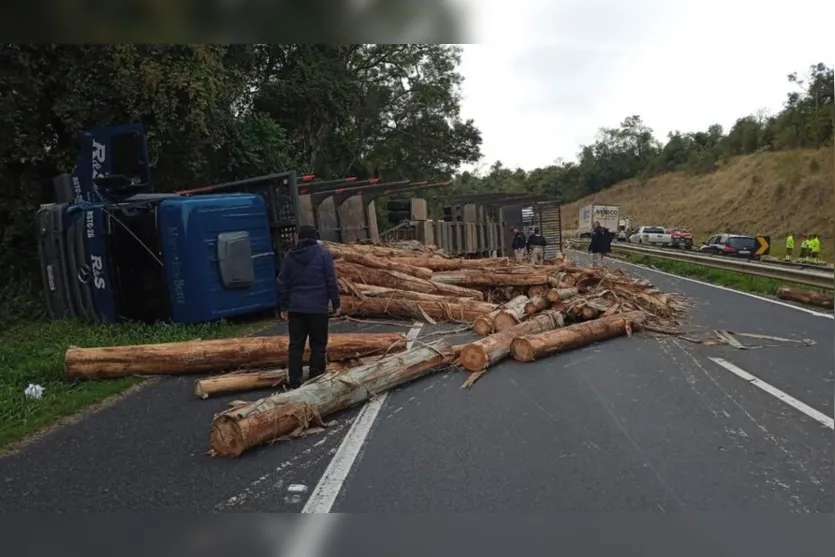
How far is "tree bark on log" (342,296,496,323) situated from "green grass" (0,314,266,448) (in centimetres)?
174

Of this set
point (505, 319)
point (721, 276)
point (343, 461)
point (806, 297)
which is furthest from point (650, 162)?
point (343, 461)

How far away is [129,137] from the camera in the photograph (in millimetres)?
11227

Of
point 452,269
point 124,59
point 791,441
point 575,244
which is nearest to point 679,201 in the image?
point 575,244

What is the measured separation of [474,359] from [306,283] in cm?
209

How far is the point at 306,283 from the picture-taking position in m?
7.36

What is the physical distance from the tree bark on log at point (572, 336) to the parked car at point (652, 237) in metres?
33.0

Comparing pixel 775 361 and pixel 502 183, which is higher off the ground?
pixel 502 183

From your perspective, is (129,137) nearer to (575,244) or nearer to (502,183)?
(502,183)

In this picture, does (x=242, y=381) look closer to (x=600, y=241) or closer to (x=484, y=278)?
(x=484, y=278)

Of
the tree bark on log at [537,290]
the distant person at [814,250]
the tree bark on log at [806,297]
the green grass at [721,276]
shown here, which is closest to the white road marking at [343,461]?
the tree bark on log at [537,290]

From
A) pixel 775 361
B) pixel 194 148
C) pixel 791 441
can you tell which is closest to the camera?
pixel 791 441

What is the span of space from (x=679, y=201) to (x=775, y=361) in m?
41.5

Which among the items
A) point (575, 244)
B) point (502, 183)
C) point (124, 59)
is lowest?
point (575, 244)

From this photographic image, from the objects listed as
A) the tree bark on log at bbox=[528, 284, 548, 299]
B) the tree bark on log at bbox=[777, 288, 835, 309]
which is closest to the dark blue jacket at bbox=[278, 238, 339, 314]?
the tree bark on log at bbox=[528, 284, 548, 299]
